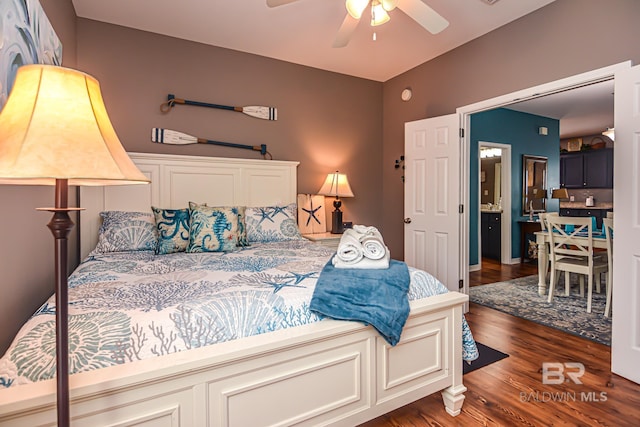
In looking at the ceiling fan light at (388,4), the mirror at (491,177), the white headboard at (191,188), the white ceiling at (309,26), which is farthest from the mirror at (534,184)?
the ceiling fan light at (388,4)

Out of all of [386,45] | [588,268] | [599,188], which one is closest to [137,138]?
[386,45]

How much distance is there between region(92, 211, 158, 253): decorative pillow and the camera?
2.44m

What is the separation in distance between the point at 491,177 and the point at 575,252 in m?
3.69

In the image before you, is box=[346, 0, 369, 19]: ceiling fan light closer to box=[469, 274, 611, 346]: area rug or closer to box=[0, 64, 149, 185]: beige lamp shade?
box=[0, 64, 149, 185]: beige lamp shade

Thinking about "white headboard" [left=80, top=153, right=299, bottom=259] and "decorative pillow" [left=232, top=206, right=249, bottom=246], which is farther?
"white headboard" [left=80, top=153, right=299, bottom=259]

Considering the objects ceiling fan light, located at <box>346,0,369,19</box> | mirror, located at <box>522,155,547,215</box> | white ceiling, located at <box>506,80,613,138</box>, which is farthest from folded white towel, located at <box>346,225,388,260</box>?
mirror, located at <box>522,155,547,215</box>

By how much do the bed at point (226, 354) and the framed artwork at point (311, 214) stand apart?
1.67 metres

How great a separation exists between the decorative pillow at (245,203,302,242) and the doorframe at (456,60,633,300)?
68.8 inches

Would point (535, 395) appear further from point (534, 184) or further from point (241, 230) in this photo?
point (534, 184)

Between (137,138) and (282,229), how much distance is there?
5.35 ft

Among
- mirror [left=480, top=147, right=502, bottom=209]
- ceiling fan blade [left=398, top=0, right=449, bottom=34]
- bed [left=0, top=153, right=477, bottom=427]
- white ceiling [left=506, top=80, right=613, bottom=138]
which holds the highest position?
white ceiling [left=506, top=80, right=613, bottom=138]

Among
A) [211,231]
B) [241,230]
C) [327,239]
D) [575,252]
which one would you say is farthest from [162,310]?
[575,252]

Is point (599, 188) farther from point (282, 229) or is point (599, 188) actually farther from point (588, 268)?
point (282, 229)

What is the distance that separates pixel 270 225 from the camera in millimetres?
3049
